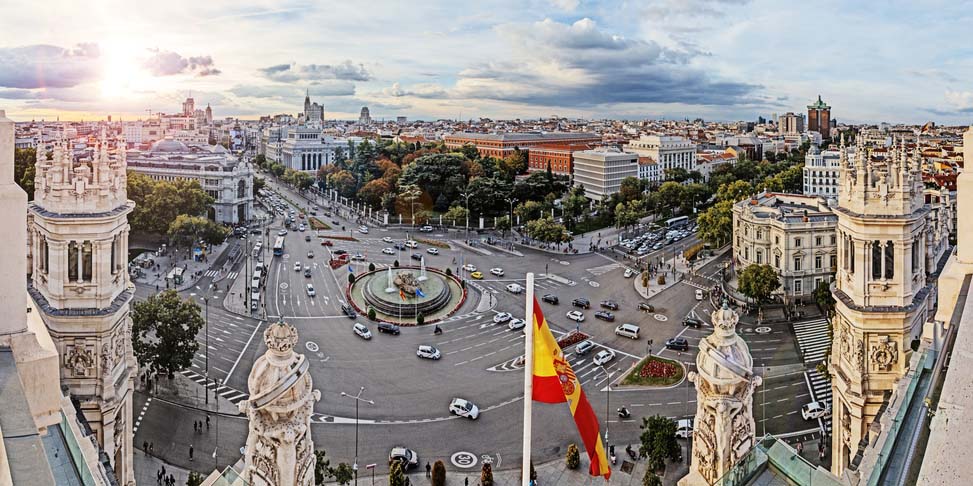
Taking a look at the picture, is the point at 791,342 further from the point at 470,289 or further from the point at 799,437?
the point at 470,289

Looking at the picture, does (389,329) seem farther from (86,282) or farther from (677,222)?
(677,222)

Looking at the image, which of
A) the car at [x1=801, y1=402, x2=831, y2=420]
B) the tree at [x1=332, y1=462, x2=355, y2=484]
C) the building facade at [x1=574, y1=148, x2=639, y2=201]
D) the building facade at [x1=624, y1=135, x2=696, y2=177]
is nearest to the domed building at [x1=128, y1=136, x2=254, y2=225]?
the building facade at [x1=574, y1=148, x2=639, y2=201]

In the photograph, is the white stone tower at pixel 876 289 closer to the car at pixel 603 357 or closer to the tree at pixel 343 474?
the tree at pixel 343 474

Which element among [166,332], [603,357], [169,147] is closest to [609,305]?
[603,357]

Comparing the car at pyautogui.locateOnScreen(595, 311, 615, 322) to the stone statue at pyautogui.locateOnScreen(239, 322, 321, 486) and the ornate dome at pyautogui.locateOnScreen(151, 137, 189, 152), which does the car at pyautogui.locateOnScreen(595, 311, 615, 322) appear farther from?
the ornate dome at pyautogui.locateOnScreen(151, 137, 189, 152)

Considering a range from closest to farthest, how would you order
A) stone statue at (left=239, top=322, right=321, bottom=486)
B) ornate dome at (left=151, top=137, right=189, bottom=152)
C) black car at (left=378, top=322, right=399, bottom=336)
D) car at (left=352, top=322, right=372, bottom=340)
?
stone statue at (left=239, top=322, right=321, bottom=486) → car at (left=352, top=322, right=372, bottom=340) → black car at (left=378, top=322, right=399, bottom=336) → ornate dome at (left=151, top=137, right=189, bottom=152)

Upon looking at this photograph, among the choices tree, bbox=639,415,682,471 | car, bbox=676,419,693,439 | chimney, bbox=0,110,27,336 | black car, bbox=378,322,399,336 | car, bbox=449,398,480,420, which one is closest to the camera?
chimney, bbox=0,110,27,336

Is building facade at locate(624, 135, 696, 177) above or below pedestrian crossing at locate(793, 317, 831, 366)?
above
